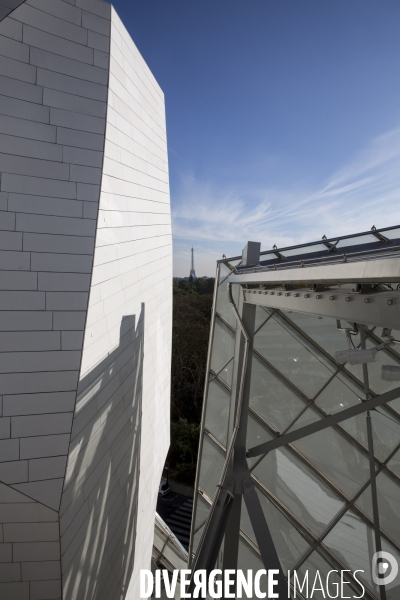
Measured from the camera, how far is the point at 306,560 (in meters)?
9.12

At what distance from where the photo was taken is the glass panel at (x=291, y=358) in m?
9.55

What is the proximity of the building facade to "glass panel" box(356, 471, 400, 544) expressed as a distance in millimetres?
6452

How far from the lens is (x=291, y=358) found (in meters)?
9.84

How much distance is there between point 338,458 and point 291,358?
2.76 m

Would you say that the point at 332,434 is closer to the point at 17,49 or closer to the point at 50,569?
the point at 50,569

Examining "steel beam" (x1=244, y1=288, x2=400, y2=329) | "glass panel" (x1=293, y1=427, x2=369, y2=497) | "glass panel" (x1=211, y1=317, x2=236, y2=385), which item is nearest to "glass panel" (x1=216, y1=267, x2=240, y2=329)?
"glass panel" (x1=211, y1=317, x2=236, y2=385)

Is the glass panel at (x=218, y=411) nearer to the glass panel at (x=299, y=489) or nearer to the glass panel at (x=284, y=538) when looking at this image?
the glass panel at (x=299, y=489)

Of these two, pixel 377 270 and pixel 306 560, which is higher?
pixel 377 270

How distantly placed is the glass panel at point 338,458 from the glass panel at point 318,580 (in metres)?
1.83

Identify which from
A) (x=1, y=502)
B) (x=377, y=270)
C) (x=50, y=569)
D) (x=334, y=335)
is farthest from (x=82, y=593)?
(x=377, y=270)

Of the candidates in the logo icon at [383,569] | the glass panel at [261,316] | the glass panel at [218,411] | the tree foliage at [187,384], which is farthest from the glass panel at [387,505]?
the tree foliage at [187,384]

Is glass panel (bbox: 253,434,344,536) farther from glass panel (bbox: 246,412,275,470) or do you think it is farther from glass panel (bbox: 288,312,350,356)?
glass panel (bbox: 288,312,350,356)

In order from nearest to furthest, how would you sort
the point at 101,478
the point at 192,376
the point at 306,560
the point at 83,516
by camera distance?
the point at 83,516 → the point at 101,478 → the point at 306,560 → the point at 192,376

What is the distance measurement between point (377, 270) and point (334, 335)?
6.81 m
